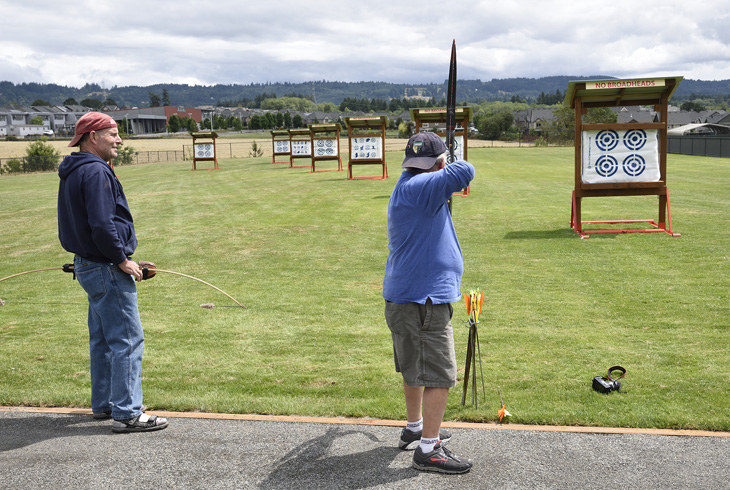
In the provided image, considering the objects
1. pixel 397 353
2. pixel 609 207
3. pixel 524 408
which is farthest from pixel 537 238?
pixel 397 353

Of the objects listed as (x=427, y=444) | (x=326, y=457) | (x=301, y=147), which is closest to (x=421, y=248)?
(x=427, y=444)

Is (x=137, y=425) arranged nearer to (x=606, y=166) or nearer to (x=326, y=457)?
(x=326, y=457)

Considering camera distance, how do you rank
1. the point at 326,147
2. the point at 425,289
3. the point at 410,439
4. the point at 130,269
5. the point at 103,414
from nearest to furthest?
the point at 425,289 → the point at 410,439 → the point at 130,269 → the point at 103,414 → the point at 326,147

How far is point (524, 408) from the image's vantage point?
4.97 m

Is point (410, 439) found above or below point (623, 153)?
below

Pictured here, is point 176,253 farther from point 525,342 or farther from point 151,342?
point 525,342

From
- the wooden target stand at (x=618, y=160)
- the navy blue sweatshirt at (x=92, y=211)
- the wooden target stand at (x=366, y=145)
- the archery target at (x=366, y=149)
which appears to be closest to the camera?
the navy blue sweatshirt at (x=92, y=211)

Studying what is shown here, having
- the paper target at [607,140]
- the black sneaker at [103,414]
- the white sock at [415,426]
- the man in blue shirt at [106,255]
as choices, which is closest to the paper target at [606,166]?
the paper target at [607,140]

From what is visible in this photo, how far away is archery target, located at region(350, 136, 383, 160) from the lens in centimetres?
2850

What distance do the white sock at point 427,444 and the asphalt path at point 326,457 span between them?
150mm

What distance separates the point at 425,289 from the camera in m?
3.98

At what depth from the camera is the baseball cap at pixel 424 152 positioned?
13.3ft

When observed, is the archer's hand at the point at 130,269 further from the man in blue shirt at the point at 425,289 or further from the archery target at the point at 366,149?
the archery target at the point at 366,149

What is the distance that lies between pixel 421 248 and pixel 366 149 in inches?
990
